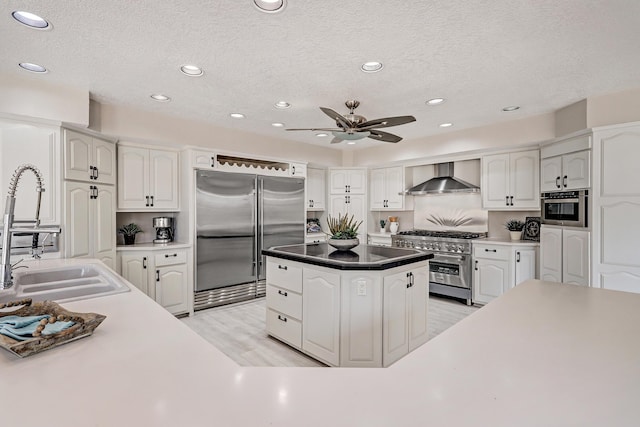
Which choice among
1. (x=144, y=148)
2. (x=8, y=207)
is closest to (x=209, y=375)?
(x=8, y=207)

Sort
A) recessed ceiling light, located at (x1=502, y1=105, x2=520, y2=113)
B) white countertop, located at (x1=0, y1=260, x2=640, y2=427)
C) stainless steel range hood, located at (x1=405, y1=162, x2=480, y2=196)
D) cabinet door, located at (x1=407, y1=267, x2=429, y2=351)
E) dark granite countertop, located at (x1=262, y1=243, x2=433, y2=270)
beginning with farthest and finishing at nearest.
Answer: stainless steel range hood, located at (x1=405, y1=162, x2=480, y2=196), recessed ceiling light, located at (x1=502, y1=105, x2=520, y2=113), cabinet door, located at (x1=407, y1=267, x2=429, y2=351), dark granite countertop, located at (x1=262, y1=243, x2=433, y2=270), white countertop, located at (x1=0, y1=260, x2=640, y2=427)

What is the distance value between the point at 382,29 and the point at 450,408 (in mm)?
2083

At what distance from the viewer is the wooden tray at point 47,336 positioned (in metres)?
0.90

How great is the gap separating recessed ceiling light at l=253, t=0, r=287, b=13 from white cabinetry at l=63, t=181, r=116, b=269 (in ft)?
8.39

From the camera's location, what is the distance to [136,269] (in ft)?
12.0

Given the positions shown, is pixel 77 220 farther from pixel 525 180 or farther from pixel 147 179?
pixel 525 180

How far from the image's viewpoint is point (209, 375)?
801mm

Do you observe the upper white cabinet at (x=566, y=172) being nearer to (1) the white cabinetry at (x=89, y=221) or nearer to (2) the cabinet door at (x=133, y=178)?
(2) the cabinet door at (x=133, y=178)

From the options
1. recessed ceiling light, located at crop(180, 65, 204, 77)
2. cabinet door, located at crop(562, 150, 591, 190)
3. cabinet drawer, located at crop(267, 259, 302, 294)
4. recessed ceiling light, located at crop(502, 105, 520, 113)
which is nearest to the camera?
recessed ceiling light, located at crop(180, 65, 204, 77)

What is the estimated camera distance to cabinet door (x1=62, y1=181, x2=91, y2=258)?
9.87ft

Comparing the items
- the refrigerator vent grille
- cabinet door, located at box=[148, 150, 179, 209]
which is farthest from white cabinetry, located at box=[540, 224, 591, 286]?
cabinet door, located at box=[148, 150, 179, 209]

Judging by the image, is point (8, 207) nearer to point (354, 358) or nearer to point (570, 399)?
point (570, 399)

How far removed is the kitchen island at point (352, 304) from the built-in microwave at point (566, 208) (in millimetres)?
1784

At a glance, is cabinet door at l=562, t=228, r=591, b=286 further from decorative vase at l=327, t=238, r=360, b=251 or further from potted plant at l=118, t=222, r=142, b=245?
potted plant at l=118, t=222, r=142, b=245
